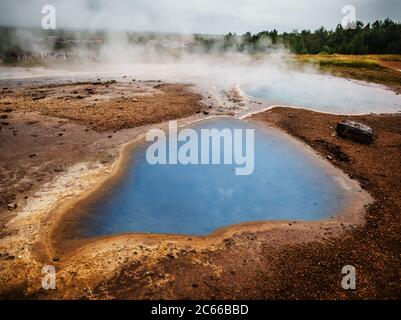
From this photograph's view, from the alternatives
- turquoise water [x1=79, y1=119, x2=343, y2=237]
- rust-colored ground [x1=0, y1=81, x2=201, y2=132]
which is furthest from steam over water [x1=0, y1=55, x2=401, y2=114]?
turquoise water [x1=79, y1=119, x2=343, y2=237]

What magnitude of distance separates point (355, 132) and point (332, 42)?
5509cm

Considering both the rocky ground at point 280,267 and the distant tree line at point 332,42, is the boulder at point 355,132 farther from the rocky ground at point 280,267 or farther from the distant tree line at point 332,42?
the distant tree line at point 332,42

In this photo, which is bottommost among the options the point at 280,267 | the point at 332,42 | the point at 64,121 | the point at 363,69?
the point at 280,267

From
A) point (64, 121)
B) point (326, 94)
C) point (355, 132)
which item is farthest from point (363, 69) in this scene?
point (64, 121)

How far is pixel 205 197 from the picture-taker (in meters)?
8.96

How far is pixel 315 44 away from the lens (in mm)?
59406

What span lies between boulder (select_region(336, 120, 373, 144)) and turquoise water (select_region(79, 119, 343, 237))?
3153mm

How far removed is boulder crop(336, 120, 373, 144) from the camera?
13312mm

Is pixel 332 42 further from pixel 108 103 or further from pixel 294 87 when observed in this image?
pixel 108 103

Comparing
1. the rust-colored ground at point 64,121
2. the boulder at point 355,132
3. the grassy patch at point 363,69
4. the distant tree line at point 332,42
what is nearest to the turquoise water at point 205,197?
the rust-colored ground at point 64,121

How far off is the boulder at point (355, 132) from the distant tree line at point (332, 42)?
4898 cm

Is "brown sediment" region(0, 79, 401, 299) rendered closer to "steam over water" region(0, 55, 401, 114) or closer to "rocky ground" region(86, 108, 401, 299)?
"rocky ground" region(86, 108, 401, 299)
